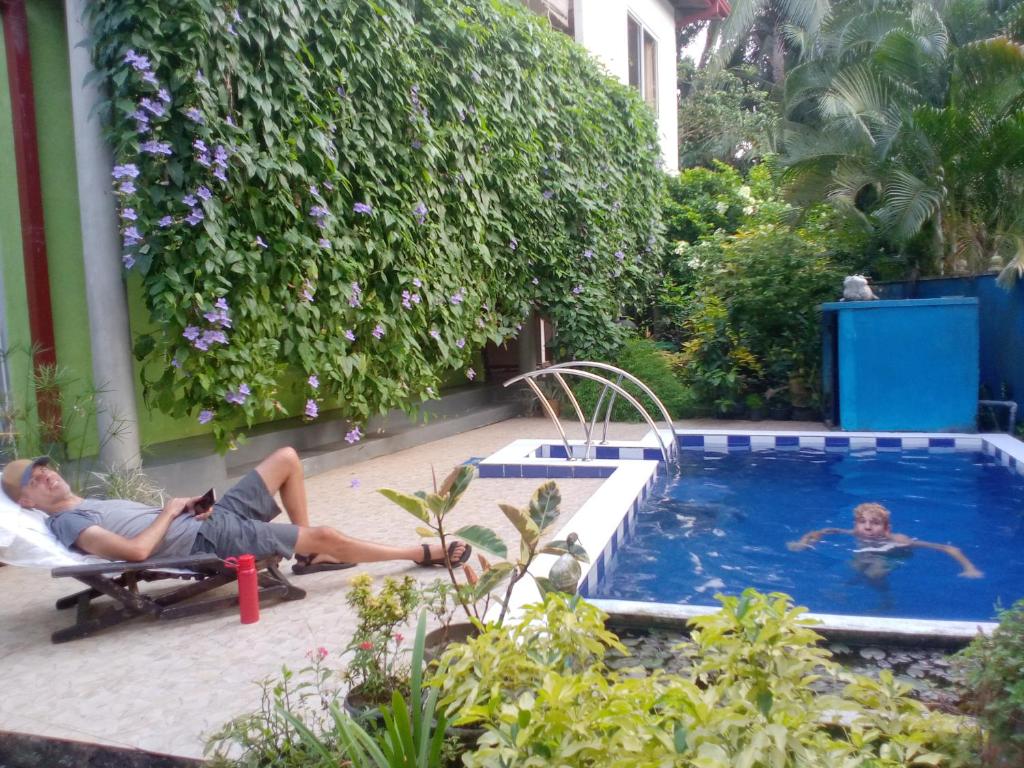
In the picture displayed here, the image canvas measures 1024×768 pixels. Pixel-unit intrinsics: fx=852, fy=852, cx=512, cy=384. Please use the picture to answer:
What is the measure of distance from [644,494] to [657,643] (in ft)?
9.78

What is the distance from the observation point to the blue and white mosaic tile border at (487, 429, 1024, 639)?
10.7 ft

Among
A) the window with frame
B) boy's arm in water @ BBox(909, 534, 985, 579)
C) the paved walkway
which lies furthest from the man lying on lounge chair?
the window with frame

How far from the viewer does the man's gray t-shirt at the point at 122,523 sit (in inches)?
137

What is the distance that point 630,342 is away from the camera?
1077 centimetres

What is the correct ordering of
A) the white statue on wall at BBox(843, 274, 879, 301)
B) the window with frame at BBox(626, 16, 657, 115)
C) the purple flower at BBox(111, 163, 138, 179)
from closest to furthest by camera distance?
the purple flower at BBox(111, 163, 138, 179) < the white statue on wall at BBox(843, 274, 879, 301) < the window with frame at BBox(626, 16, 657, 115)

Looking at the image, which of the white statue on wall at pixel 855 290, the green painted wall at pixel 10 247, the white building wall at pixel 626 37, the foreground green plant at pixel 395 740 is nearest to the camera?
the foreground green plant at pixel 395 740

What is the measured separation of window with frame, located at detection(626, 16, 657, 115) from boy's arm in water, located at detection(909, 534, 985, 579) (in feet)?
39.4

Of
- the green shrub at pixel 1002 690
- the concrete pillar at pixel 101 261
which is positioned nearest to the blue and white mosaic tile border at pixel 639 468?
the green shrub at pixel 1002 690

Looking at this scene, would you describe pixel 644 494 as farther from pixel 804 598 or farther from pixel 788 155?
pixel 788 155

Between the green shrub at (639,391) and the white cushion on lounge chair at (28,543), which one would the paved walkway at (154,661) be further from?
the green shrub at (639,391)

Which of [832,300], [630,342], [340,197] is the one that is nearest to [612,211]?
[630,342]

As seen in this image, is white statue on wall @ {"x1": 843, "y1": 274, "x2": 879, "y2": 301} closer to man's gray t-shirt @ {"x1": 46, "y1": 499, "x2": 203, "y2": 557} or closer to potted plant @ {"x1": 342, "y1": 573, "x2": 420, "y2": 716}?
man's gray t-shirt @ {"x1": 46, "y1": 499, "x2": 203, "y2": 557}

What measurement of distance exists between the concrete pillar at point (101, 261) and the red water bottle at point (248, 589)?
6.06ft

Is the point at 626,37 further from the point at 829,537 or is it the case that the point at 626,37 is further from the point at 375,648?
the point at 375,648
